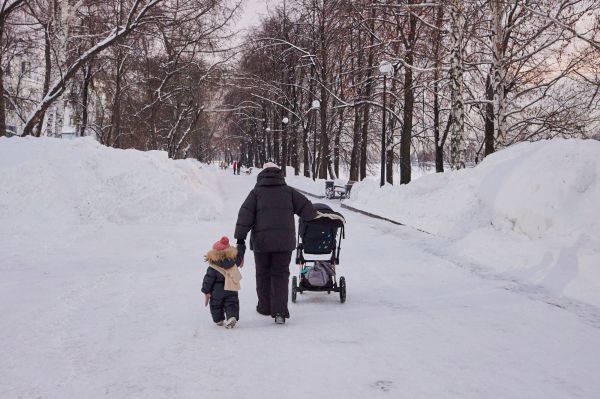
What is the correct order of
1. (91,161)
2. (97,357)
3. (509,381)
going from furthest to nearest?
1. (91,161)
2. (97,357)
3. (509,381)

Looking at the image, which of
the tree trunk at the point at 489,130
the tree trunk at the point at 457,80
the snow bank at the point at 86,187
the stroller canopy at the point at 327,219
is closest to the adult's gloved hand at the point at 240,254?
the stroller canopy at the point at 327,219

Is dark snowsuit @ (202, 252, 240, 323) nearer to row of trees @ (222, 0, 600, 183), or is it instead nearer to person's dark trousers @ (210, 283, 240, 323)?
person's dark trousers @ (210, 283, 240, 323)

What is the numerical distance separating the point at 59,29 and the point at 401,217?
13.0 metres

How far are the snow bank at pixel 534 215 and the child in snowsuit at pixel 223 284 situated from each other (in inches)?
182

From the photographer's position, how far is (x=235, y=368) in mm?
4195

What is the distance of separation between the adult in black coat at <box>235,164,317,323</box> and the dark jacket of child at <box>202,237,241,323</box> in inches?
8.0

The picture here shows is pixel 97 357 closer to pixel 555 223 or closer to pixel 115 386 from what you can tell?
pixel 115 386

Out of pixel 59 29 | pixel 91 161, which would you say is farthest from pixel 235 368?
pixel 59 29

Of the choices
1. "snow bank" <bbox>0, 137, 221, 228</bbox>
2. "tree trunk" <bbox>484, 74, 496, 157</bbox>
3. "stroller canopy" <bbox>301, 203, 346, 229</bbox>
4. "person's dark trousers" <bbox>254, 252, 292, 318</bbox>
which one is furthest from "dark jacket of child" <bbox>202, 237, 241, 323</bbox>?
"tree trunk" <bbox>484, 74, 496, 157</bbox>

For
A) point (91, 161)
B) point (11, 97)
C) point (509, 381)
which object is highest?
point (11, 97)

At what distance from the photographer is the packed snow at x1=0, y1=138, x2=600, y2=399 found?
12.9ft

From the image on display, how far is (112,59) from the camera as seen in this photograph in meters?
26.7

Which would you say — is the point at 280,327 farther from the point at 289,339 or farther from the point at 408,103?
the point at 408,103

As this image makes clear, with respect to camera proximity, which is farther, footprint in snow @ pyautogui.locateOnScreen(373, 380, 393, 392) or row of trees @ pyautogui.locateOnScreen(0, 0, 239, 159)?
row of trees @ pyautogui.locateOnScreen(0, 0, 239, 159)
